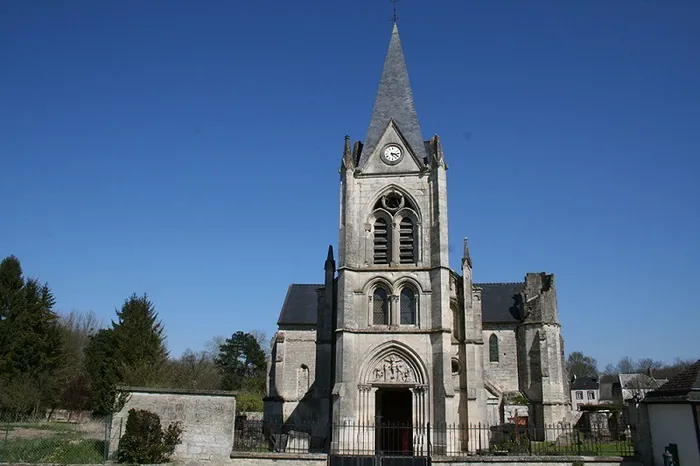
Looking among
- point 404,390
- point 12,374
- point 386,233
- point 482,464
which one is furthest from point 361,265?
point 12,374

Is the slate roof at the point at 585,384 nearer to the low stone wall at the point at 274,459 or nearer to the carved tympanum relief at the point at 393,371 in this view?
the carved tympanum relief at the point at 393,371

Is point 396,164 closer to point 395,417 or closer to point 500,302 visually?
point 395,417

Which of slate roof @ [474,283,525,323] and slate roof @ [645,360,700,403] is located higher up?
slate roof @ [474,283,525,323]

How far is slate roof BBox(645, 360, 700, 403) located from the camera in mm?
17047

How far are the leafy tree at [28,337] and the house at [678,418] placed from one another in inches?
1367

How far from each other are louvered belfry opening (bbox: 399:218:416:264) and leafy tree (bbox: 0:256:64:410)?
84.4 feet

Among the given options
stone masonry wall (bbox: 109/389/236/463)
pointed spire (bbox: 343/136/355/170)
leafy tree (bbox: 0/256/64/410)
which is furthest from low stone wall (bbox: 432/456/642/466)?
leafy tree (bbox: 0/256/64/410)

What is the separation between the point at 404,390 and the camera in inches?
1040

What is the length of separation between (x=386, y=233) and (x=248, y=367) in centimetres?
5413

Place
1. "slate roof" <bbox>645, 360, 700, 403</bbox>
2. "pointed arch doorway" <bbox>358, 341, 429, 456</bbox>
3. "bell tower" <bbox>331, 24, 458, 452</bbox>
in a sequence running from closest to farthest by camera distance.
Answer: "slate roof" <bbox>645, 360, 700, 403</bbox>, "pointed arch doorway" <bbox>358, 341, 429, 456</bbox>, "bell tower" <bbox>331, 24, 458, 452</bbox>

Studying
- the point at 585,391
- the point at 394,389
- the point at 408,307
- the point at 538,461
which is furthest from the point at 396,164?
the point at 585,391

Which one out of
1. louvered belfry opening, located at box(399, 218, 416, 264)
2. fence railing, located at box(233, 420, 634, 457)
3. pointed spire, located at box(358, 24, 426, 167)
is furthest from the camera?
pointed spire, located at box(358, 24, 426, 167)

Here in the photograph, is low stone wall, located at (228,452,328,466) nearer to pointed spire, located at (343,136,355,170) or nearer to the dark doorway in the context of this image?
the dark doorway

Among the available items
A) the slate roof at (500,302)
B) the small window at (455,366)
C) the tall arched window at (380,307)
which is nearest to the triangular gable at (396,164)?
the tall arched window at (380,307)
